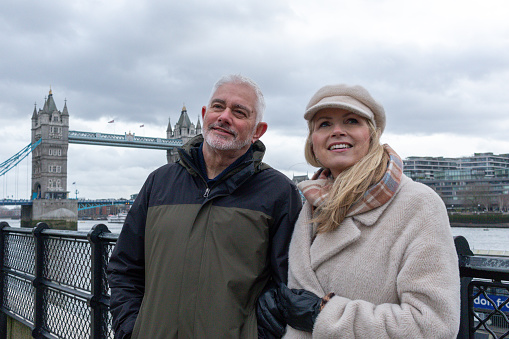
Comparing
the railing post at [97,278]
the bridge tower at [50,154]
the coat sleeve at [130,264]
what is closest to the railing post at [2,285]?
the railing post at [97,278]

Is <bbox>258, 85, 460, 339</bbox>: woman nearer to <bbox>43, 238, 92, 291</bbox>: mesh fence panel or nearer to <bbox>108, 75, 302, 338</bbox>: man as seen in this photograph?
<bbox>108, 75, 302, 338</bbox>: man

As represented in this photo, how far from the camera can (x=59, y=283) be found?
280cm

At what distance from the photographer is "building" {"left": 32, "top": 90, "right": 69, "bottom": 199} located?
Result: 4859cm

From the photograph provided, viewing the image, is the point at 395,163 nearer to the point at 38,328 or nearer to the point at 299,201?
the point at 299,201

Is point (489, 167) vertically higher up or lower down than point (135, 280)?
higher up

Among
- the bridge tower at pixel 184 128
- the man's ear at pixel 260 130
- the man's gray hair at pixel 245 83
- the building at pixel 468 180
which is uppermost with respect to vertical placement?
the bridge tower at pixel 184 128

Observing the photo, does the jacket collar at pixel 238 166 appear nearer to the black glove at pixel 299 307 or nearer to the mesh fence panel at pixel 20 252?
the black glove at pixel 299 307

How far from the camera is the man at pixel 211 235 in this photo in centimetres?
139

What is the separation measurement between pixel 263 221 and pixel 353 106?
0.45 m

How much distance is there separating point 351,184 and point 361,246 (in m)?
0.16

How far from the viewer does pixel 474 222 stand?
37.6 metres

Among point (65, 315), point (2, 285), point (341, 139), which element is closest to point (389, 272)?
point (341, 139)

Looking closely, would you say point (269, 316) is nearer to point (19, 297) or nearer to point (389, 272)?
point (389, 272)

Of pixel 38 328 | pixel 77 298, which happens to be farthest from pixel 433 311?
pixel 38 328
